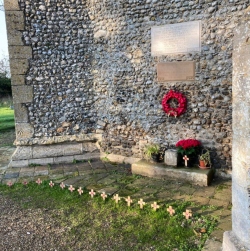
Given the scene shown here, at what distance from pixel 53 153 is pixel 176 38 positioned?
357 centimetres

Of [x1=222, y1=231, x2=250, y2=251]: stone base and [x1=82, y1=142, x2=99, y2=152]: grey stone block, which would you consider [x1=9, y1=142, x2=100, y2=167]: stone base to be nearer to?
[x1=82, y1=142, x2=99, y2=152]: grey stone block

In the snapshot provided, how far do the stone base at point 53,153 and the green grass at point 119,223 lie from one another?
1.77m

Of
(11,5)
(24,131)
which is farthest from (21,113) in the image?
(11,5)

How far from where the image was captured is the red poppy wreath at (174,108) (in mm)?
4902

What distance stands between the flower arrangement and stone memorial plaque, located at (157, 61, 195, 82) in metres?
1.15

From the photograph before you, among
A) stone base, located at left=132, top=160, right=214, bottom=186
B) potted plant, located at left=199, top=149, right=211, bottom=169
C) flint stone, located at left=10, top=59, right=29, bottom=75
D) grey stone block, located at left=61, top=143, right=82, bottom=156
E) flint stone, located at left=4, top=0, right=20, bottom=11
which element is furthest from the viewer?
grey stone block, located at left=61, top=143, right=82, bottom=156

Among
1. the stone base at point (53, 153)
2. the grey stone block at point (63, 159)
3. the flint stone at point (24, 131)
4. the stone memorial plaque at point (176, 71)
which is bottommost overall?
the grey stone block at point (63, 159)

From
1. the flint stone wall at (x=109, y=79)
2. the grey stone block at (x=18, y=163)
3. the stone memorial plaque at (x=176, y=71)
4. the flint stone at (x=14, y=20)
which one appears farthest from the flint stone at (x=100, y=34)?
the grey stone block at (x=18, y=163)

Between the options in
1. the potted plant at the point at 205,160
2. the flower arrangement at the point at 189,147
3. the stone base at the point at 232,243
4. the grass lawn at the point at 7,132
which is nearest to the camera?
the stone base at the point at 232,243

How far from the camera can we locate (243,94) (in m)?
1.93

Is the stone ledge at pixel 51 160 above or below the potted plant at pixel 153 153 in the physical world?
below

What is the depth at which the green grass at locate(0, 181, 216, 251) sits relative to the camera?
278 cm

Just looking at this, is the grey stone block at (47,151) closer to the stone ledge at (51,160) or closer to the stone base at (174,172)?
the stone ledge at (51,160)

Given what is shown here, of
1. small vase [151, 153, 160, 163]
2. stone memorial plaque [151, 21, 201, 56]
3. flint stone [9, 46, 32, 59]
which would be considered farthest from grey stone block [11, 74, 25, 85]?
small vase [151, 153, 160, 163]
